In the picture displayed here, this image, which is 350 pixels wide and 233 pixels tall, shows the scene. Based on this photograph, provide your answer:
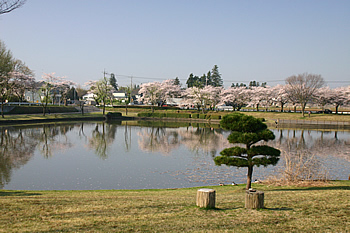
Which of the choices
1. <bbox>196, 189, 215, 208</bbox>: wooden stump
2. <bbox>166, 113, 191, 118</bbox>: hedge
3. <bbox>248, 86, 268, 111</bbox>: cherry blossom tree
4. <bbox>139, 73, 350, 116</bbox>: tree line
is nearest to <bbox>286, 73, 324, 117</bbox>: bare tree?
<bbox>139, 73, 350, 116</bbox>: tree line

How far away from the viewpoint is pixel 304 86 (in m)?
62.7

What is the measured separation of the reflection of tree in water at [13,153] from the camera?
15564 millimetres

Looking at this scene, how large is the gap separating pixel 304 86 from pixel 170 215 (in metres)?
61.7

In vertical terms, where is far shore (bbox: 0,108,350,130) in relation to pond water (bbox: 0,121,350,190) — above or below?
above

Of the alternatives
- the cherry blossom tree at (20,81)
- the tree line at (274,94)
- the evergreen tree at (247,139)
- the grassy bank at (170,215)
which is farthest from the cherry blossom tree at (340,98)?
the grassy bank at (170,215)

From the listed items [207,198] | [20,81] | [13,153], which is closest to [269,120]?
[20,81]

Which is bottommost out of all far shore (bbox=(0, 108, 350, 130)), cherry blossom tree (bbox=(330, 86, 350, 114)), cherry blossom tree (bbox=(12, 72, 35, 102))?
far shore (bbox=(0, 108, 350, 130))

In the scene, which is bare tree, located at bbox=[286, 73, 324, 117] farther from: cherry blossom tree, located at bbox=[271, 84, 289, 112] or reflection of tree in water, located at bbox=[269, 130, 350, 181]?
reflection of tree in water, located at bbox=[269, 130, 350, 181]

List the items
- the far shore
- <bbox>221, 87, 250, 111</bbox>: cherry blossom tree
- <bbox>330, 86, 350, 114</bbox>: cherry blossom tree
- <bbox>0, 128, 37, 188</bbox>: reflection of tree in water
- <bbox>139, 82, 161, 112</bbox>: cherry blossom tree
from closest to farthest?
<bbox>0, 128, 37, 188</bbox>: reflection of tree in water
the far shore
<bbox>330, 86, 350, 114</bbox>: cherry blossom tree
<bbox>139, 82, 161, 112</bbox>: cherry blossom tree
<bbox>221, 87, 250, 111</bbox>: cherry blossom tree

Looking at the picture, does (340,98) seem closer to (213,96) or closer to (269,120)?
(269,120)

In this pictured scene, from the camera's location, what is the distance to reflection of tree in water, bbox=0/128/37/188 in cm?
1556

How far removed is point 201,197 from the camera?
308 inches

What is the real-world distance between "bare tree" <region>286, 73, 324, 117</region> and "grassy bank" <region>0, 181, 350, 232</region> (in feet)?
188

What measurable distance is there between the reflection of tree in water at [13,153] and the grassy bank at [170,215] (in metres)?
6.66
